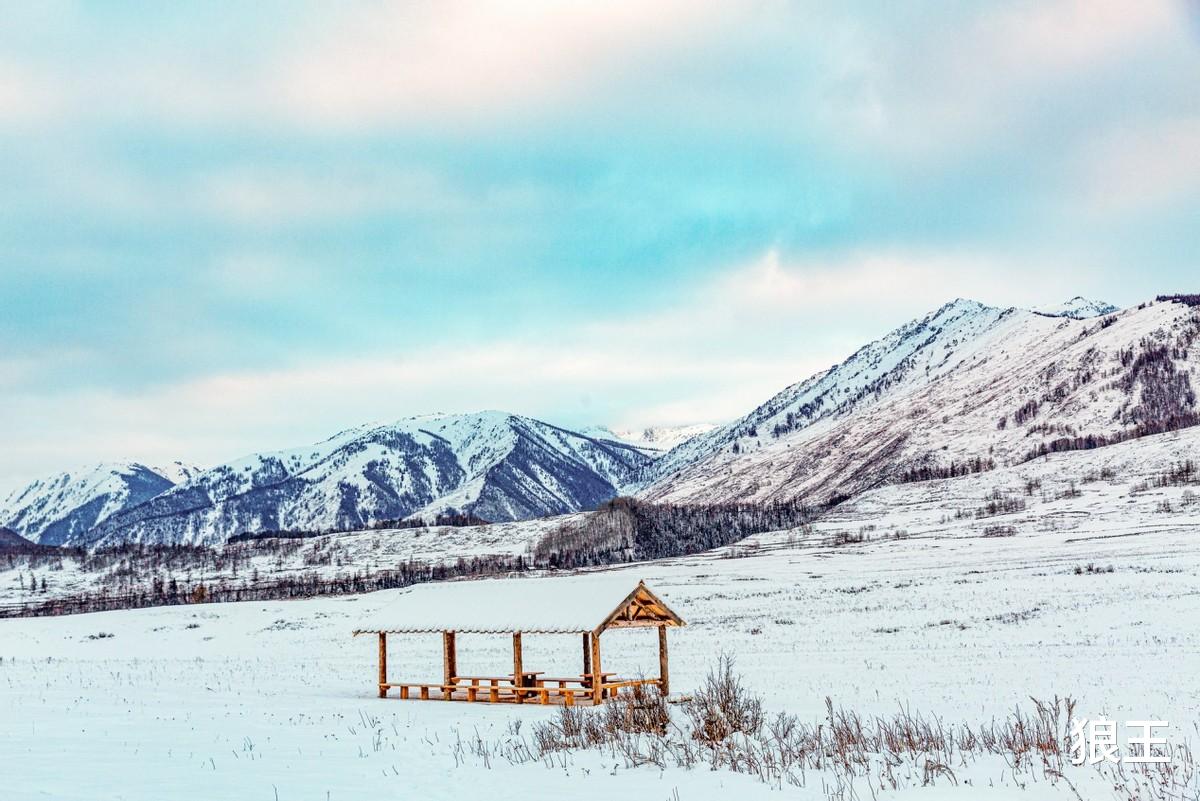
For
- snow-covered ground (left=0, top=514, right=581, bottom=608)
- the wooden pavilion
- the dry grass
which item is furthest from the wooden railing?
snow-covered ground (left=0, top=514, right=581, bottom=608)

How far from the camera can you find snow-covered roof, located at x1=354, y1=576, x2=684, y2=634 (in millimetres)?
31359

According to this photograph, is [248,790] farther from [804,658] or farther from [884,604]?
[884,604]

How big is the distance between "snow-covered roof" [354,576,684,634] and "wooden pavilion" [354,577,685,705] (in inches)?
1.3

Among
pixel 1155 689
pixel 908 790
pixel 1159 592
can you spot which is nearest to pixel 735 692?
pixel 908 790

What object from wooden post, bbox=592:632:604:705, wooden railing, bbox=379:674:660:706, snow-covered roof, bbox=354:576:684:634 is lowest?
wooden railing, bbox=379:674:660:706

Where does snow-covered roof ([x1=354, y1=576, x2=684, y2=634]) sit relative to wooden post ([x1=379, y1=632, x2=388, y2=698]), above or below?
above

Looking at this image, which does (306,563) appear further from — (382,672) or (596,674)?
(596,674)

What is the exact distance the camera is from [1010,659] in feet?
115

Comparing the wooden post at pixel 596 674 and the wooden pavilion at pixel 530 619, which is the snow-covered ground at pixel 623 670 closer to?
the wooden pavilion at pixel 530 619

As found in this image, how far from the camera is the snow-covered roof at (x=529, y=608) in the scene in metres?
31.4

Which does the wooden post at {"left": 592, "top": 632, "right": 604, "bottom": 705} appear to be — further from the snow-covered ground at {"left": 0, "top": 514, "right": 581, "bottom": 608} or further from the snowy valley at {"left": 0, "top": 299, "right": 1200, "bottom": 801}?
the snow-covered ground at {"left": 0, "top": 514, "right": 581, "bottom": 608}

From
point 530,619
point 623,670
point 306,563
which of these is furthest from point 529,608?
point 306,563

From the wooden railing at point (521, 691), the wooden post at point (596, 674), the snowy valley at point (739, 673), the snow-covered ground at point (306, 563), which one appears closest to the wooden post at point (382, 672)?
the wooden railing at point (521, 691)

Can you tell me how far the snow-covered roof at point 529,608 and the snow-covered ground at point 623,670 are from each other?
2.75m
